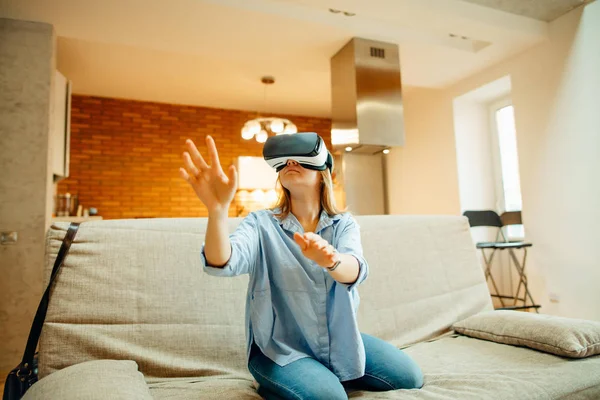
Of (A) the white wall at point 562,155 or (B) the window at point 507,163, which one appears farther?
(B) the window at point 507,163

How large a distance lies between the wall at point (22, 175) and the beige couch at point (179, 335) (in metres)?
2.09

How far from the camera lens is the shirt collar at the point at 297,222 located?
4.59 feet

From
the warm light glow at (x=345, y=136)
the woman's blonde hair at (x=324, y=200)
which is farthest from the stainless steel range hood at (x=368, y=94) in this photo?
the woman's blonde hair at (x=324, y=200)

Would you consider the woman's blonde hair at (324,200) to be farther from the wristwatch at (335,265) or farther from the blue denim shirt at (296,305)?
the wristwatch at (335,265)

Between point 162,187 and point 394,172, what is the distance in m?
3.51

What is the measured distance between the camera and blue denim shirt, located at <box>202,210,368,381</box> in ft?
4.12

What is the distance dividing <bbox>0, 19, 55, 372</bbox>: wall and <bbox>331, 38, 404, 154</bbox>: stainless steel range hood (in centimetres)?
261

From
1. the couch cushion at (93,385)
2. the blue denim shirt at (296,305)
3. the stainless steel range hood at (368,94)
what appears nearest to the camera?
the couch cushion at (93,385)

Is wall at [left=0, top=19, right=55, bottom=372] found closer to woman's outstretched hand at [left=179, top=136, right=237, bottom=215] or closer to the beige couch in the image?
the beige couch

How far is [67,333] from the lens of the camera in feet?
4.55

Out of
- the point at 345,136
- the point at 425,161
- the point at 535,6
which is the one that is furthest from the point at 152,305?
the point at 425,161

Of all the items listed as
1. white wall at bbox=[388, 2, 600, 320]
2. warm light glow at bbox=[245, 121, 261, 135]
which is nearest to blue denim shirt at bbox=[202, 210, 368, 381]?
white wall at bbox=[388, 2, 600, 320]

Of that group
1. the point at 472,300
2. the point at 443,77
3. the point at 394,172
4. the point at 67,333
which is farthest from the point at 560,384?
the point at 394,172

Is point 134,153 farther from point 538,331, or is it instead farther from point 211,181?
point 538,331
